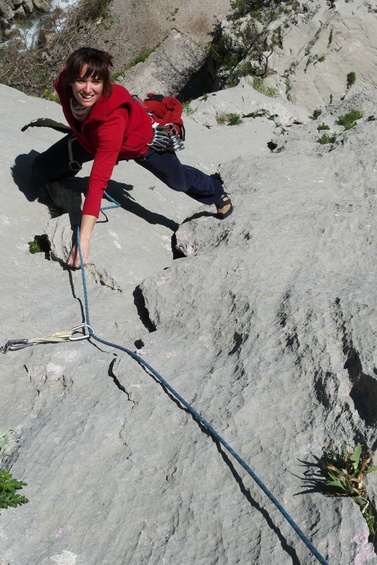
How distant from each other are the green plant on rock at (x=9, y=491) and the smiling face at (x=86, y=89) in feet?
8.89

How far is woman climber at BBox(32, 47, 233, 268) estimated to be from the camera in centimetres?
436

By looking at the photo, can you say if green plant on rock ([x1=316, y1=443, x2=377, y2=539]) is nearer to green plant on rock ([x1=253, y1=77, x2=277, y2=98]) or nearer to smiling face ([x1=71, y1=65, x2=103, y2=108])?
smiling face ([x1=71, y1=65, x2=103, y2=108])

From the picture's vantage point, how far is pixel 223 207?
5637mm

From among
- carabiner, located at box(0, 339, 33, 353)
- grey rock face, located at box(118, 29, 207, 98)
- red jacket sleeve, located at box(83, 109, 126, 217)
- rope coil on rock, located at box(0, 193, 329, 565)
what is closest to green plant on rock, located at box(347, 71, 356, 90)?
red jacket sleeve, located at box(83, 109, 126, 217)

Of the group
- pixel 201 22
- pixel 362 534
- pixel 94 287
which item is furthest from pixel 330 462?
pixel 201 22

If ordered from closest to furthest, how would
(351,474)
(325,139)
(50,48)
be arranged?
1. (351,474)
2. (325,139)
3. (50,48)

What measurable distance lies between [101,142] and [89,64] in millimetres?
591

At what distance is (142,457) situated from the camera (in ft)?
10.9

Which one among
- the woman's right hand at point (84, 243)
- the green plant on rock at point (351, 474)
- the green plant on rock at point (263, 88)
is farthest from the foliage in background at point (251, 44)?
the green plant on rock at point (351, 474)

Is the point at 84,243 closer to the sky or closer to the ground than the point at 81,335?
closer to the sky

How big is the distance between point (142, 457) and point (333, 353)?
1293 millimetres

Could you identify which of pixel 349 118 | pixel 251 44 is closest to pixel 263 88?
pixel 251 44

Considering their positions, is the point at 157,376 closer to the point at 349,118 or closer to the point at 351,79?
the point at 349,118

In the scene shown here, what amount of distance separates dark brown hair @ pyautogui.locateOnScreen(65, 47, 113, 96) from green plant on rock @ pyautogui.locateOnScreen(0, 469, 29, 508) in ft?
9.12
